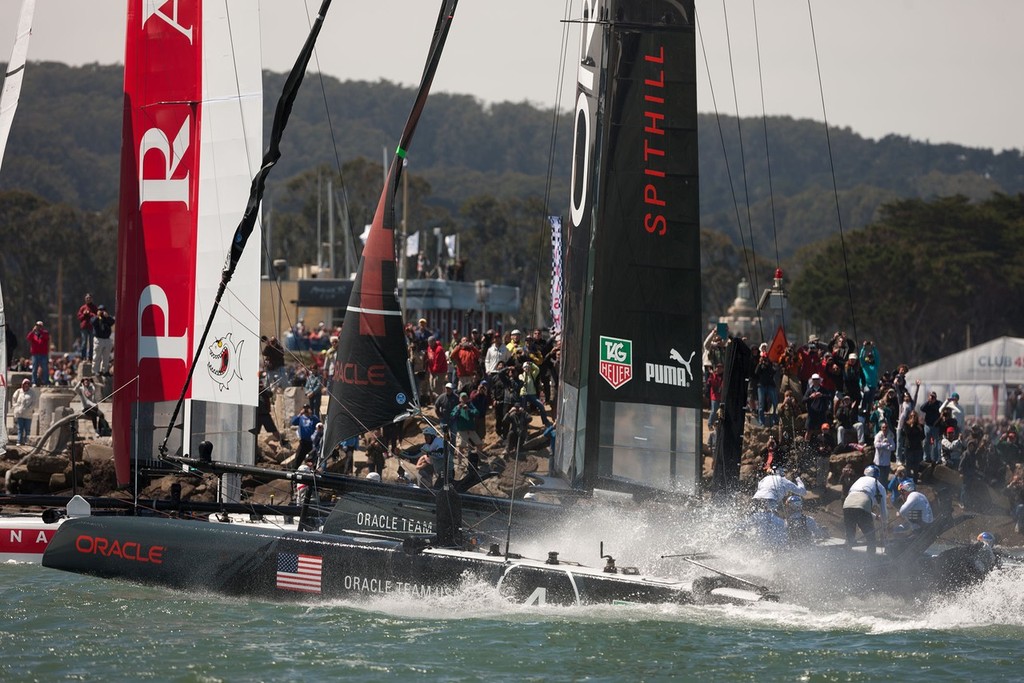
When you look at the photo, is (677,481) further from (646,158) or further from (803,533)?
(646,158)

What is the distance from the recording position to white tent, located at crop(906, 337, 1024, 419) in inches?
1319

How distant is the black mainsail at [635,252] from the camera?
14.6 m

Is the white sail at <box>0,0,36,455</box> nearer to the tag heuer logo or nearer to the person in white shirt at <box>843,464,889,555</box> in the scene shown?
the tag heuer logo

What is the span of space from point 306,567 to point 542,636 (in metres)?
2.59

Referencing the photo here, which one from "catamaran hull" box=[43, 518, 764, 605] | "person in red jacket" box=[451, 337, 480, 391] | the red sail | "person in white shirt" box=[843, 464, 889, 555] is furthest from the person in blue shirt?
"person in white shirt" box=[843, 464, 889, 555]

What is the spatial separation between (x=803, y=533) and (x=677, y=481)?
4.40ft

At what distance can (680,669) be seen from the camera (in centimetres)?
1188

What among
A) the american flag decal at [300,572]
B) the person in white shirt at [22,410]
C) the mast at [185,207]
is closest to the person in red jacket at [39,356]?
the person in white shirt at [22,410]

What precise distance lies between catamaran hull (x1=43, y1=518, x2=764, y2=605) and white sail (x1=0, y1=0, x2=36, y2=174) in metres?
3.76

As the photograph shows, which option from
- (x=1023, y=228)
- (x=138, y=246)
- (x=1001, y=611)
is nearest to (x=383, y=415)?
(x=138, y=246)

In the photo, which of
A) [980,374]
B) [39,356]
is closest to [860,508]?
[39,356]

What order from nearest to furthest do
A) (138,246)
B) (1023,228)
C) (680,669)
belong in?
(680,669) → (138,246) → (1023,228)

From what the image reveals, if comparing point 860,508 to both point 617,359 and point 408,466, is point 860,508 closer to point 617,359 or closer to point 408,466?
point 617,359

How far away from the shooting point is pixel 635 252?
14.7m
